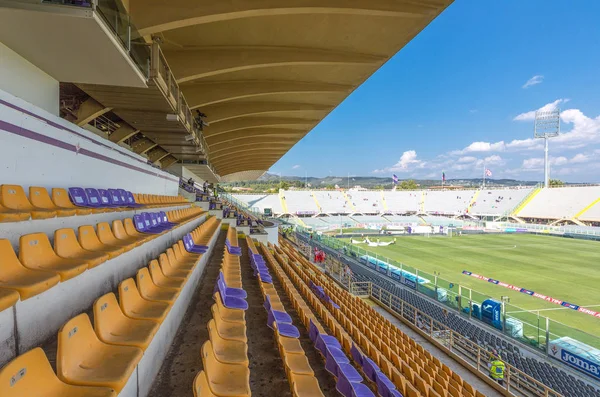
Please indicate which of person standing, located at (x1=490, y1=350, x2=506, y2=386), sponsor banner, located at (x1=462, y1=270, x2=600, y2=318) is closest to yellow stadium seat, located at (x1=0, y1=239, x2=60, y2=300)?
person standing, located at (x1=490, y1=350, x2=506, y2=386)

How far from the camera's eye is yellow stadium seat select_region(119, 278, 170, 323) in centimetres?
223

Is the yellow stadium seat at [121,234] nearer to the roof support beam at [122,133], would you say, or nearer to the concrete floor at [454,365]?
the concrete floor at [454,365]

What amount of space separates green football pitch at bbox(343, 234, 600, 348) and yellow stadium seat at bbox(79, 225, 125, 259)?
8.84 meters

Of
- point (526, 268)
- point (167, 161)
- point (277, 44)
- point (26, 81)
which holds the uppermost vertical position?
point (277, 44)

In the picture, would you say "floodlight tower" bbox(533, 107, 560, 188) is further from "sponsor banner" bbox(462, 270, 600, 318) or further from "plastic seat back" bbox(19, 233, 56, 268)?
"plastic seat back" bbox(19, 233, 56, 268)

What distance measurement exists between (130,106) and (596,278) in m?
26.2

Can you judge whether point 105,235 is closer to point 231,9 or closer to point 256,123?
point 231,9

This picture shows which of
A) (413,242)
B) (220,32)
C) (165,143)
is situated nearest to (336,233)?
(413,242)

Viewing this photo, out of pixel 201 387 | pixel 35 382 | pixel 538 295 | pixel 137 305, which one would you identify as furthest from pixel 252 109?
pixel 538 295

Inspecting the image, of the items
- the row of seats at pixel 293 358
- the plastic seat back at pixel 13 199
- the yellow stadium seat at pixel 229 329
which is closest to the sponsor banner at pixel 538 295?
the row of seats at pixel 293 358

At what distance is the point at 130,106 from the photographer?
25.1 ft

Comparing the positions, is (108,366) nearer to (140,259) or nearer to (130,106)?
(140,259)

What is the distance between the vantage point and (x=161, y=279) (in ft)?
10.4

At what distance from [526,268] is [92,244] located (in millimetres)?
25912
